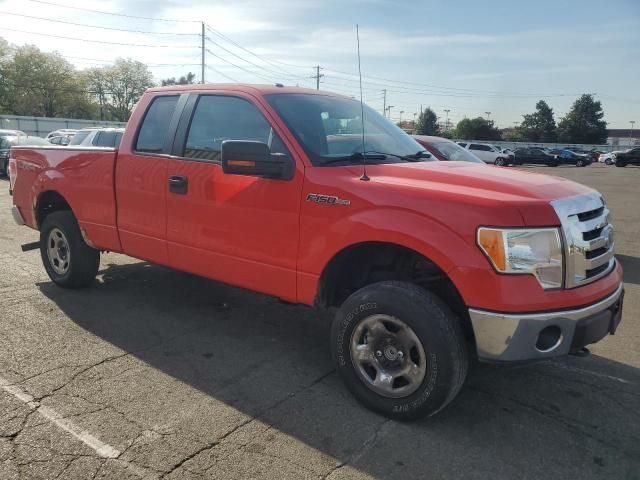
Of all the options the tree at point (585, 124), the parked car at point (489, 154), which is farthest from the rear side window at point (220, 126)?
the tree at point (585, 124)

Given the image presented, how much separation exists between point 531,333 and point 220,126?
267cm

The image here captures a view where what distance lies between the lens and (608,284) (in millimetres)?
3117

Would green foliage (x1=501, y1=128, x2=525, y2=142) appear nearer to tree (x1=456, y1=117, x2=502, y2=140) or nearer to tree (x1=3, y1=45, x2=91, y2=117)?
tree (x1=456, y1=117, x2=502, y2=140)

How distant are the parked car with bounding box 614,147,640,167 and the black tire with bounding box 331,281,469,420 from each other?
162 ft

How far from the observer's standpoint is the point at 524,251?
9.07ft

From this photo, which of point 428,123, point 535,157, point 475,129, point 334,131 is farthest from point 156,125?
point 475,129

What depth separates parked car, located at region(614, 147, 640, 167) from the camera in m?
44.6

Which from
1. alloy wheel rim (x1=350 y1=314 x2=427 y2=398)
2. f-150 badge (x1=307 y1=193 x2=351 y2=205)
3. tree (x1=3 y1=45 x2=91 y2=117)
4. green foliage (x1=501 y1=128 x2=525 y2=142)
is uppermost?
tree (x1=3 y1=45 x2=91 y2=117)

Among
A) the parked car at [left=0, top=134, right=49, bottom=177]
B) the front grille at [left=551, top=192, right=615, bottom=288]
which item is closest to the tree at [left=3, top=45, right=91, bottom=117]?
the parked car at [left=0, top=134, right=49, bottom=177]

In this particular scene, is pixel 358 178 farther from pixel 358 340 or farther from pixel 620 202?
pixel 620 202

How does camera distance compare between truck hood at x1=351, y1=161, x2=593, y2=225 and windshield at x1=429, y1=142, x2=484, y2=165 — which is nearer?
truck hood at x1=351, y1=161, x2=593, y2=225

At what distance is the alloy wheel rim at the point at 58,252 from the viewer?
5.43m

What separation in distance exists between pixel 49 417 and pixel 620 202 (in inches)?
656

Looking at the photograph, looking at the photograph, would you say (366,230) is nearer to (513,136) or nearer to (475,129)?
(475,129)
